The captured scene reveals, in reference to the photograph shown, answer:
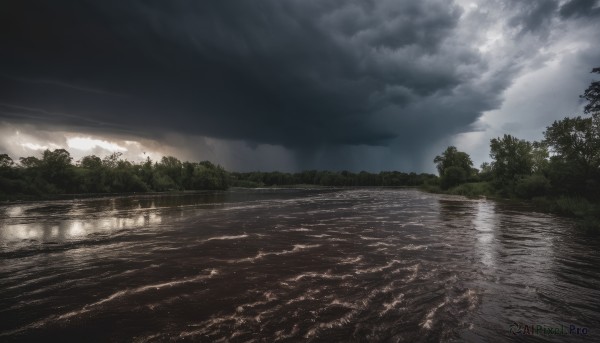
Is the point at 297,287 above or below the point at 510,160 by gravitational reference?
below

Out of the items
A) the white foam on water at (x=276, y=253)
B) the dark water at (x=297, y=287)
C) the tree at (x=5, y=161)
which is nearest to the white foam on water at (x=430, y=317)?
the dark water at (x=297, y=287)

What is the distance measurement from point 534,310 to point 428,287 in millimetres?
3357

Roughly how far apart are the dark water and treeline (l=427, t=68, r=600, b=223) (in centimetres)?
2289

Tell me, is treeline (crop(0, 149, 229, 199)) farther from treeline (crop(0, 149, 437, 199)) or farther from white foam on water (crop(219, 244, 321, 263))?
white foam on water (crop(219, 244, 321, 263))

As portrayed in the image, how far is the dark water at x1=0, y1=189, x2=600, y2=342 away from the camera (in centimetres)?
839

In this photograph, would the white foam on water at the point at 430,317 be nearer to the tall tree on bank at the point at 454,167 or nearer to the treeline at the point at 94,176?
the treeline at the point at 94,176

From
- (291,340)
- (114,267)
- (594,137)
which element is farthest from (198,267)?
(594,137)

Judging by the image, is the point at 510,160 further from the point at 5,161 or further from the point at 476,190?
the point at 5,161

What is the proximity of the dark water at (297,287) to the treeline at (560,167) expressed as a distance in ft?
75.1

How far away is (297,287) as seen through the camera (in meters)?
12.0

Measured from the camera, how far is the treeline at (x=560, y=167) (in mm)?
39406

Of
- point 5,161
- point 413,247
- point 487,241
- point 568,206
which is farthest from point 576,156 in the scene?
point 5,161

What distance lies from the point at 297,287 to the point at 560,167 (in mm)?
54648

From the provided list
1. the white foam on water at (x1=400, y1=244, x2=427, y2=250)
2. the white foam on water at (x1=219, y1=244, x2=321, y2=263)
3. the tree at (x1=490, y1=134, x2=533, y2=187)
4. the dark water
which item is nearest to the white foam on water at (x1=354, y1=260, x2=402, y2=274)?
the dark water
